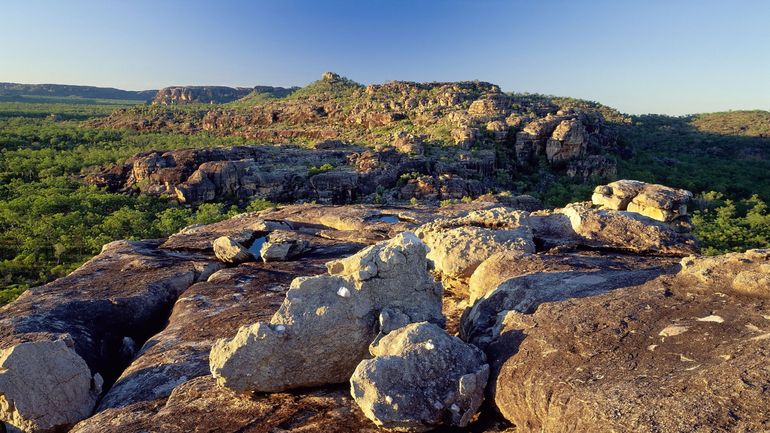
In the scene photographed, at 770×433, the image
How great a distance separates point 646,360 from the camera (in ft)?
14.2

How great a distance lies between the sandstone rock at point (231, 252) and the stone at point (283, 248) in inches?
15.7

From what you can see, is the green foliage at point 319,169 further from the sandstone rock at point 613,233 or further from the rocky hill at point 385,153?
the sandstone rock at point 613,233

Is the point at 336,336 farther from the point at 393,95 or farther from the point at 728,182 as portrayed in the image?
the point at 393,95

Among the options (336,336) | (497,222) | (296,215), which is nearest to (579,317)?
(336,336)

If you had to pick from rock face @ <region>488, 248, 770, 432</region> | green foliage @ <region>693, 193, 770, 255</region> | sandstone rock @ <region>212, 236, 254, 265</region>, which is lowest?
green foliage @ <region>693, 193, 770, 255</region>

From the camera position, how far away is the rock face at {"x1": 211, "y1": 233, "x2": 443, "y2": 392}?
5.32 meters

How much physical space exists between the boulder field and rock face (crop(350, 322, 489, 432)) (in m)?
0.02

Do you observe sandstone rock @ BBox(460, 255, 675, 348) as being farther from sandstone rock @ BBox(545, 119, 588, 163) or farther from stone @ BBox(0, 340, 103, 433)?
sandstone rock @ BBox(545, 119, 588, 163)

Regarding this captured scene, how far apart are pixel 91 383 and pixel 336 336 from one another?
3.80m

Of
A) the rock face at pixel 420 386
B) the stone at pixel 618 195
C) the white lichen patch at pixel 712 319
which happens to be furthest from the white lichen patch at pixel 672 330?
the stone at pixel 618 195

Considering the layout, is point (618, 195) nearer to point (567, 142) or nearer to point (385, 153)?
point (385, 153)

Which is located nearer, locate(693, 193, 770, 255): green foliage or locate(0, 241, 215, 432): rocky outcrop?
locate(0, 241, 215, 432): rocky outcrop

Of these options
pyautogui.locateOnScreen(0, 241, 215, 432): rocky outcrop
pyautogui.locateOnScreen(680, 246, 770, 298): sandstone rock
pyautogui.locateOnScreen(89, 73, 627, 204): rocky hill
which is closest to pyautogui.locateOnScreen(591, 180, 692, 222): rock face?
pyautogui.locateOnScreen(680, 246, 770, 298): sandstone rock

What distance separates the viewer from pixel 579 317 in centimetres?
520
